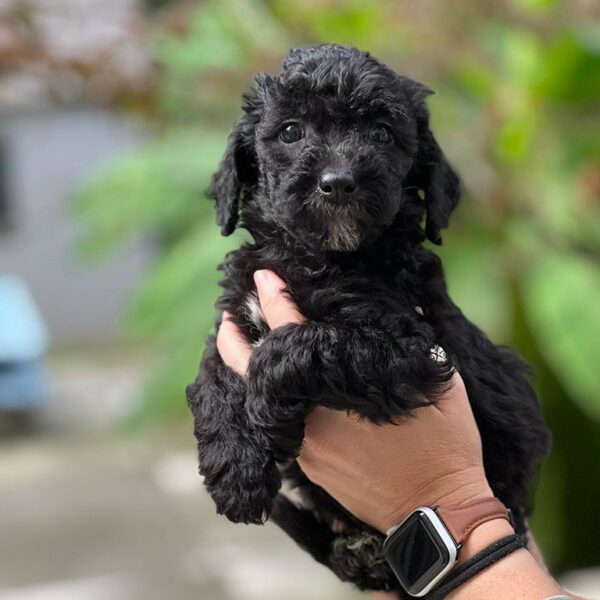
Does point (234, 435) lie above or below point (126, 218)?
below

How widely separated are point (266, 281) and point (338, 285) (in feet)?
0.62

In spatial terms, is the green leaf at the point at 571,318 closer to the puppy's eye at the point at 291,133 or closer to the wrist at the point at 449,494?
the wrist at the point at 449,494

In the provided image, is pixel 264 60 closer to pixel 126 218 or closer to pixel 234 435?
pixel 126 218

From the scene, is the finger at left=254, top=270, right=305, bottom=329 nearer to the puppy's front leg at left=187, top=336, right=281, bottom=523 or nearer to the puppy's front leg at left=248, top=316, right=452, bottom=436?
the puppy's front leg at left=248, top=316, right=452, bottom=436

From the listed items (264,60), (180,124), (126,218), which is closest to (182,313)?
(126,218)

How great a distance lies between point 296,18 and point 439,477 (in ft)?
19.0

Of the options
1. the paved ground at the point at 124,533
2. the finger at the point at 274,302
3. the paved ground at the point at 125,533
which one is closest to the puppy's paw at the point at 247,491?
the finger at the point at 274,302

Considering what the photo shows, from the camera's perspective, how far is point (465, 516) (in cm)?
207

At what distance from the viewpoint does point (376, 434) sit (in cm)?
209

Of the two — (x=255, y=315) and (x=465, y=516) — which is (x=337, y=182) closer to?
(x=255, y=315)

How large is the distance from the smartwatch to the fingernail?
62 cm

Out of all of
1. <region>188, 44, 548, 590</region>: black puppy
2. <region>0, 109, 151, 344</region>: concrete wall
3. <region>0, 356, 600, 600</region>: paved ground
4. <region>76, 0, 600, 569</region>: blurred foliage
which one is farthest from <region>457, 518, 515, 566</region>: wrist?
<region>0, 109, 151, 344</region>: concrete wall

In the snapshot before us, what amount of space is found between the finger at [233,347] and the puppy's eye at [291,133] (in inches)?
18.5

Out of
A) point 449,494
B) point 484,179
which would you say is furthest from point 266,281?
point 484,179
